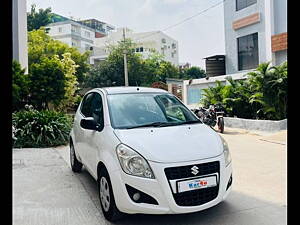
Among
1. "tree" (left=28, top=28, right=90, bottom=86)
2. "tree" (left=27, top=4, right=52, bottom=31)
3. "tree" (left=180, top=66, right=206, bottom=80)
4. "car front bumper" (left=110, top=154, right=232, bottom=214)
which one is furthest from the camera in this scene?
"tree" (left=180, top=66, right=206, bottom=80)

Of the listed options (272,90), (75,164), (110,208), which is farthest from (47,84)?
(110,208)

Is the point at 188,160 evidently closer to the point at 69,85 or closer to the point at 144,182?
the point at 144,182

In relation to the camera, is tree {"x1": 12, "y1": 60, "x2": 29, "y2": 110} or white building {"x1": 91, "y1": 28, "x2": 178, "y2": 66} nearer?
tree {"x1": 12, "y1": 60, "x2": 29, "y2": 110}

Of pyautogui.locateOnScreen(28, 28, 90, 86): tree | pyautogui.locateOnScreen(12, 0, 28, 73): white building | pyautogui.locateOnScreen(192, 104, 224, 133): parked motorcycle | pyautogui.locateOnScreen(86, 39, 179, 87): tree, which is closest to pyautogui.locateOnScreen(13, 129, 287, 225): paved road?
pyautogui.locateOnScreen(192, 104, 224, 133): parked motorcycle

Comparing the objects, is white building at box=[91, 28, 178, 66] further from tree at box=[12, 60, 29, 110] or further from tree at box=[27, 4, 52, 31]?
tree at box=[12, 60, 29, 110]

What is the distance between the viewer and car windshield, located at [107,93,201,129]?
13.0ft

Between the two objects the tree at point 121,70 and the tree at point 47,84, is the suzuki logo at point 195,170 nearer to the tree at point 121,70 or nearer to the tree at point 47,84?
the tree at point 47,84

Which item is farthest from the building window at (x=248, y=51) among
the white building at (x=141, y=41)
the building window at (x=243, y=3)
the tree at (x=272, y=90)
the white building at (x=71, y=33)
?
the white building at (x=71, y=33)

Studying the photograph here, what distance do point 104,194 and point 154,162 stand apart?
82 cm

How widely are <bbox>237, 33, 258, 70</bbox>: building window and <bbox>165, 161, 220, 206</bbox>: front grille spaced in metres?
15.9

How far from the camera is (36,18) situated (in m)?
36.0

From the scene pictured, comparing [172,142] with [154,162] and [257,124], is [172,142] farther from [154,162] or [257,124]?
[257,124]

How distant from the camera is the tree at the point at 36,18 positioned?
35.5 metres

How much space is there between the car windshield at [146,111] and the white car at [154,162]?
0.01 meters
